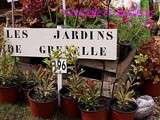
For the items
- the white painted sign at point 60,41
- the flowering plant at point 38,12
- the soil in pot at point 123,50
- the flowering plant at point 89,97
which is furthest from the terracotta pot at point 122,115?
the flowering plant at point 38,12

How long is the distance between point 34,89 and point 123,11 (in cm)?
132

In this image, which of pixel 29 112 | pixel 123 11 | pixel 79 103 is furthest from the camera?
pixel 123 11

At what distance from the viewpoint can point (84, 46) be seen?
3754 millimetres

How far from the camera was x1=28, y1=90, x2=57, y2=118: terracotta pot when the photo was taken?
144 inches

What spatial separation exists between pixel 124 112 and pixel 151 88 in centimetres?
83

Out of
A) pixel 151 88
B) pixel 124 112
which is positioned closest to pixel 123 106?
pixel 124 112

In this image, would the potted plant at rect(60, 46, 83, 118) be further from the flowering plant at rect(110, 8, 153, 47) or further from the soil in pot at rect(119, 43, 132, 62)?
the flowering plant at rect(110, 8, 153, 47)

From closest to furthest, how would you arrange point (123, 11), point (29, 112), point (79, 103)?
point (79, 103)
point (29, 112)
point (123, 11)

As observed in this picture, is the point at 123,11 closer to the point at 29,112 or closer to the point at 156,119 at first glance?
the point at 156,119

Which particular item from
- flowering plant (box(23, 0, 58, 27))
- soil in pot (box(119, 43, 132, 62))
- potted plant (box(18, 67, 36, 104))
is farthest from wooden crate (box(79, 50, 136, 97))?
flowering plant (box(23, 0, 58, 27))

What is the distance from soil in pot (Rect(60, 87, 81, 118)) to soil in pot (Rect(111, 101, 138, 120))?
→ 35cm

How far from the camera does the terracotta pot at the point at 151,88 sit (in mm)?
4254

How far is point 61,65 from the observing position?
370 centimetres

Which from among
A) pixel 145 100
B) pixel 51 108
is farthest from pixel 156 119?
pixel 51 108
